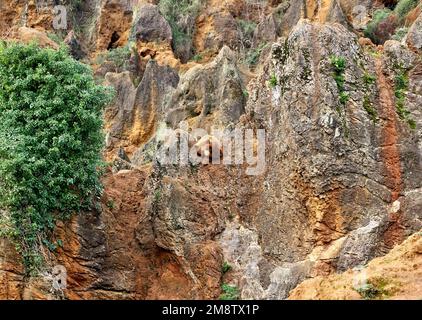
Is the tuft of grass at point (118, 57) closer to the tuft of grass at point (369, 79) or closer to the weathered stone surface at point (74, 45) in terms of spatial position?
the weathered stone surface at point (74, 45)

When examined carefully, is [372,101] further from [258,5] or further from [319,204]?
[258,5]

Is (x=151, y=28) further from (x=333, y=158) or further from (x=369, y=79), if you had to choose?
(x=333, y=158)

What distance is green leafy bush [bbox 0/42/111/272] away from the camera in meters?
16.5

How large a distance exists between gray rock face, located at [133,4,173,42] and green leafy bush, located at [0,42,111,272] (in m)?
24.7

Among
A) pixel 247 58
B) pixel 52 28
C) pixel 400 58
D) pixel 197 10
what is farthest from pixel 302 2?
pixel 400 58

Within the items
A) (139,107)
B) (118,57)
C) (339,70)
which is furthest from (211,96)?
(118,57)

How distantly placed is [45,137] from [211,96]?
12.2 m

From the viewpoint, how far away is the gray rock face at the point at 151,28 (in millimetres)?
43562

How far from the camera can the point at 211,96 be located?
28.8 metres

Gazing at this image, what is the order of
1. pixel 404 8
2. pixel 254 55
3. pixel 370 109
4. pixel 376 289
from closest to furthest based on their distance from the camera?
pixel 376 289, pixel 370 109, pixel 404 8, pixel 254 55

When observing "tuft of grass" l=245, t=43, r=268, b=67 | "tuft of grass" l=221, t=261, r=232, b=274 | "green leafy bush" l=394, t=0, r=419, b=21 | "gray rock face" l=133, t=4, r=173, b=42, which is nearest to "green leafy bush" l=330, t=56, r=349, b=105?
"tuft of grass" l=221, t=261, r=232, b=274

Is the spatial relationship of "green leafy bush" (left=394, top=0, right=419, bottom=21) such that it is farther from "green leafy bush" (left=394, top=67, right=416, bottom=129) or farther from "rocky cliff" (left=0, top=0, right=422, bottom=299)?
"green leafy bush" (left=394, top=67, right=416, bottom=129)

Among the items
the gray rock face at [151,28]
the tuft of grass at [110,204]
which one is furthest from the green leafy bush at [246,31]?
the tuft of grass at [110,204]

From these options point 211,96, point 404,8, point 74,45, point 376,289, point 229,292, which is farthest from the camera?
point 74,45
